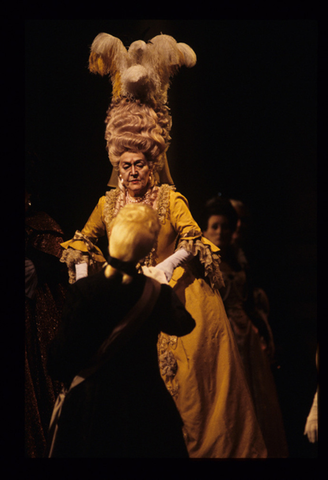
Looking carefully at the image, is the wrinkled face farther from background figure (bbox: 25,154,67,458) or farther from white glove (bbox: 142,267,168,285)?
background figure (bbox: 25,154,67,458)

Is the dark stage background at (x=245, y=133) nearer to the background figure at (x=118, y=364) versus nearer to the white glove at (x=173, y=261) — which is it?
the white glove at (x=173, y=261)

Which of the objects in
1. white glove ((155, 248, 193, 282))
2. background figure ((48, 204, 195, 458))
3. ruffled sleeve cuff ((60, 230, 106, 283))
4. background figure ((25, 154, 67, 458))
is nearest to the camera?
background figure ((48, 204, 195, 458))

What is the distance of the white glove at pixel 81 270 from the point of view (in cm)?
218

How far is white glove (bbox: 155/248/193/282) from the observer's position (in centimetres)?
212

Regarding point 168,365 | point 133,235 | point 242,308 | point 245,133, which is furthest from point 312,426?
point 245,133

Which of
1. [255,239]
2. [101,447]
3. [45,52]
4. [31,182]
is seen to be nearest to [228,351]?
[255,239]

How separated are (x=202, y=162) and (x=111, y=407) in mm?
1208

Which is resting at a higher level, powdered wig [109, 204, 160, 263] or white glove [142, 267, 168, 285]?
powdered wig [109, 204, 160, 263]

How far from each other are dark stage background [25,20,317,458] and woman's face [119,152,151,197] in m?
0.16

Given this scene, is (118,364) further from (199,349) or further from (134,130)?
(134,130)

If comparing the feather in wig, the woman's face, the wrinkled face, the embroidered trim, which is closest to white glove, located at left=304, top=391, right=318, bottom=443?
the embroidered trim

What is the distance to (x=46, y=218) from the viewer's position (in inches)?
94.5

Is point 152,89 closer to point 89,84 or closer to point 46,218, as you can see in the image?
point 89,84

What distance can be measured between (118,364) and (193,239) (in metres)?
0.66
